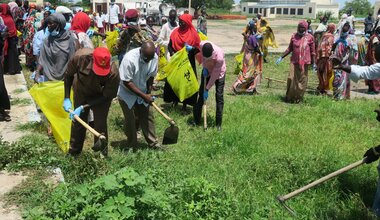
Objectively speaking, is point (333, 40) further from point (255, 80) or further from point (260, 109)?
point (260, 109)

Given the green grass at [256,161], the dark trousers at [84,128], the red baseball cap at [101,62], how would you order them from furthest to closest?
the dark trousers at [84,128], the red baseball cap at [101,62], the green grass at [256,161]

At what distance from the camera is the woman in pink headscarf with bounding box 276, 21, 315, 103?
8.00 metres

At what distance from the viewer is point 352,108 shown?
7625 millimetres

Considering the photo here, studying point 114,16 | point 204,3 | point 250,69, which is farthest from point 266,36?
point 204,3

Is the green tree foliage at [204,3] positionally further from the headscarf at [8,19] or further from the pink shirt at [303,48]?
Answer: the pink shirt at [303,48]

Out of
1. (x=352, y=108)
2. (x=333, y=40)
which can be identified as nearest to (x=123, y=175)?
(x=352, y=108)

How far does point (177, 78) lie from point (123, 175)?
3.84 meters

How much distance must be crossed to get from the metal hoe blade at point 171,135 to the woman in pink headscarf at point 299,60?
12.5 ft

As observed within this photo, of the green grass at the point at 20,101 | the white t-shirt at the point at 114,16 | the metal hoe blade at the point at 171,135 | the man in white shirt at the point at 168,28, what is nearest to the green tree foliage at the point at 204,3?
the white t-shirt at the point at 114,16

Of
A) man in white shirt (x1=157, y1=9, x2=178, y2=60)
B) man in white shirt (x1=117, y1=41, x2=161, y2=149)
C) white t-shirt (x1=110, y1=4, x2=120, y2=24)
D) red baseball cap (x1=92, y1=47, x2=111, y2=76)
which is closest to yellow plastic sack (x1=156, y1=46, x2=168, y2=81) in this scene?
man in white shirt (x1=157, y1=9, x2=178, y2=60)

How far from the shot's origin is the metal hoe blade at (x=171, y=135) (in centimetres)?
518

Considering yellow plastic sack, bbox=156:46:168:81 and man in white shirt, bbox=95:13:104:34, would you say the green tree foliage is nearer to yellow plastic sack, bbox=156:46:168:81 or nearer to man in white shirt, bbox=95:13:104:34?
man in white shirt, bbox=95:13:104:34

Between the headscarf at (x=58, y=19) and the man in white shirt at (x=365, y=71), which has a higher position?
the headscarf at (x=58, y=19)

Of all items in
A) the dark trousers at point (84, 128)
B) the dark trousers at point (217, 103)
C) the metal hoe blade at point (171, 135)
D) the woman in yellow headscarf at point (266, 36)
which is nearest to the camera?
the dark trousers at point (84, 128)
